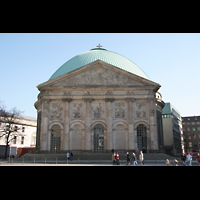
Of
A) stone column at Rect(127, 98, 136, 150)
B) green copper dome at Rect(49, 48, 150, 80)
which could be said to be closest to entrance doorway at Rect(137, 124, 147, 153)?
stone column at Rect(127, 98, 136, 150)

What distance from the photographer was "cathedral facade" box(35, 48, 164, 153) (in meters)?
40.5

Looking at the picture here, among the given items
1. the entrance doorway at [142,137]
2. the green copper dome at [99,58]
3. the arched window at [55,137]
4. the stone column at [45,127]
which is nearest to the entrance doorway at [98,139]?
the entrance doorway at [142,137]

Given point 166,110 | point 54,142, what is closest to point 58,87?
point 54,142

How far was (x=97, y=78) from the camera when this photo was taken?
137 feet

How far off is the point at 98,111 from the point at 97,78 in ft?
18.6

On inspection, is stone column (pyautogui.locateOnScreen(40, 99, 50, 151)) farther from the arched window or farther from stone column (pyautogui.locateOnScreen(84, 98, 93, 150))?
stone column (pyautogui.locateOnScreen(84, 98, 93, 150))

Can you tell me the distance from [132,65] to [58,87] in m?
18.7

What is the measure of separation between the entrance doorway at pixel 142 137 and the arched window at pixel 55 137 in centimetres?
1339

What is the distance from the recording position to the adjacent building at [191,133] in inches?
3746
